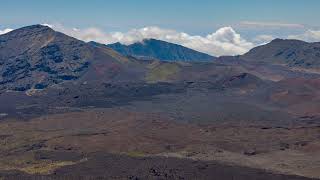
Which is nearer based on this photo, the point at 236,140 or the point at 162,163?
the point at 162,163

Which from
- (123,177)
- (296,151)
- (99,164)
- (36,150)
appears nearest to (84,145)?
(36,150)

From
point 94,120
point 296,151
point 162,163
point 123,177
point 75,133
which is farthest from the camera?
point 94,120

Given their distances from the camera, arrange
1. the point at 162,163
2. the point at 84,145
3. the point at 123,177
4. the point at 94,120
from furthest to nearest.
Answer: the point at 94,120, the point at 84,145, the point at 162,163, the point at 123,177

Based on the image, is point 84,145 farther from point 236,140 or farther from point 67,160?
point 236,140

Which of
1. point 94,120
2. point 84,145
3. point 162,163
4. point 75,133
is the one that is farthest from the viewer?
point 94,120

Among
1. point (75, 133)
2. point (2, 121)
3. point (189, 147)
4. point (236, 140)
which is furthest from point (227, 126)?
point (2, 121)

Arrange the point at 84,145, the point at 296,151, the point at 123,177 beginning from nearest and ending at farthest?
1. the point at 123,177
2. the point at 296,151
3. the point at 84,145

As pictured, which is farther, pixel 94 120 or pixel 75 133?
pixel 94 120

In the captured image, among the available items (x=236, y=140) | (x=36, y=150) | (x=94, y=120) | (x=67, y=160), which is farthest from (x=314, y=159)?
(x=94, y=120)

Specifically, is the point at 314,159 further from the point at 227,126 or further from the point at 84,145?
the point at 84,145

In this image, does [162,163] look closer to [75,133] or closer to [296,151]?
[296,151]
